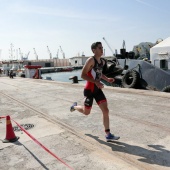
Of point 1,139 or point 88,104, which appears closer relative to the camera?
point 88,104

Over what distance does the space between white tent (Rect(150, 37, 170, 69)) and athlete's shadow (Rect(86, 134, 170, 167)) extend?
10.9 m

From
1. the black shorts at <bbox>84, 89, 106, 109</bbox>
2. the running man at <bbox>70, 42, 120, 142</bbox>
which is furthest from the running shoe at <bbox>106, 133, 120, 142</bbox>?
the black shorts at <bbox>84, 89, 106, 109</bbox>

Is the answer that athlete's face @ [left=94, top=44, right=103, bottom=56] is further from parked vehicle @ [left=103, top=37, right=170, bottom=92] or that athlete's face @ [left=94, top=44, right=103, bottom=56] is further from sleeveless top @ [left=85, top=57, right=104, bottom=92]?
parked vehicle @ [left=103, top=37, right=170, bottom=92]

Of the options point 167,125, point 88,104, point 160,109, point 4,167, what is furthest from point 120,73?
point 4,167

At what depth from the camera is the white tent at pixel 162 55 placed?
48.0ft

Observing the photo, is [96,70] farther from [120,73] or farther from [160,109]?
[120,73]

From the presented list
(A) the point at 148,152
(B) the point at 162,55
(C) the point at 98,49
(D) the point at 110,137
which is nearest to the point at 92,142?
(D) the point at 110,137

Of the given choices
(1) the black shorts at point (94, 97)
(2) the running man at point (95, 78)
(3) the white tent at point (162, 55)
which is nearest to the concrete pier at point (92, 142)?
(2) the running man at point (95, 78)

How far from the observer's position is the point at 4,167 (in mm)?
4090

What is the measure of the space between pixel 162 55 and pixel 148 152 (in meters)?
11.6

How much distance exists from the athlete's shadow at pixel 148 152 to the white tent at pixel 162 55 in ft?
35.6

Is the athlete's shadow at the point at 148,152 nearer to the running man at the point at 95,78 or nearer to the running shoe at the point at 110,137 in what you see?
the running shoe at the point at 110,137

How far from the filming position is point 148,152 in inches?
173

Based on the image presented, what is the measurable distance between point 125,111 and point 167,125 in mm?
2007
